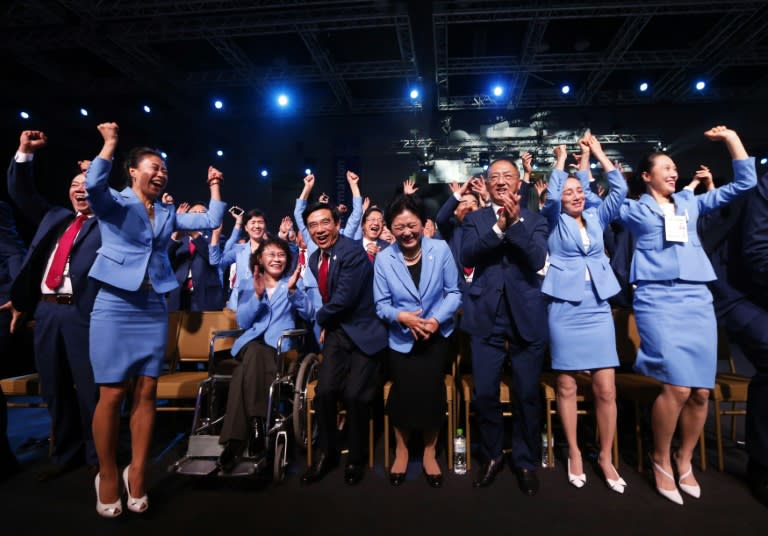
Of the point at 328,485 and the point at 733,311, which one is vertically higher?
the point at 733,311

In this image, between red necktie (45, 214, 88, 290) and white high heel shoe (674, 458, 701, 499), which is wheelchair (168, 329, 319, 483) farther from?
white high heel shoe (674, 458, 701, 499)

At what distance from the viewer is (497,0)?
6.57 meters

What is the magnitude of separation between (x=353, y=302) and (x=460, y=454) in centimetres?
115

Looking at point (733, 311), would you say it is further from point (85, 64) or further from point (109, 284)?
point (85, 64)

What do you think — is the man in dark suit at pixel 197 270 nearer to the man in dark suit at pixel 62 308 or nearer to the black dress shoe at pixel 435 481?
the man in dark suit at pixel 62 308

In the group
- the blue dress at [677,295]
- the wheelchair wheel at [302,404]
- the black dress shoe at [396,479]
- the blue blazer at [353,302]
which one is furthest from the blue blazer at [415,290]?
the blue dress at [677,295]

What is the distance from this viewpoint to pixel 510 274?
236cm

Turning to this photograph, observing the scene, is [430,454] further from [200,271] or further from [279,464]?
[200,271]

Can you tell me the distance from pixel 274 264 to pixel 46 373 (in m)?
1.56

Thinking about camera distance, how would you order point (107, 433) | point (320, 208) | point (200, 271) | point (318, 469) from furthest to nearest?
1. point (200, 271)
2. point (320, 208)
3. point (318, 469)
4. point (107, 433)

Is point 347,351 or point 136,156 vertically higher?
point 136,156

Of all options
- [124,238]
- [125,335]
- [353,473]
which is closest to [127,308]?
[125,335]

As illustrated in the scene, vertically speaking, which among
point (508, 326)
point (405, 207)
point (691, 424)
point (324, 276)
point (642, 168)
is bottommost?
point (691, 424)

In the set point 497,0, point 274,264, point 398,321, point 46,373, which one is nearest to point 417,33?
point 497,0
